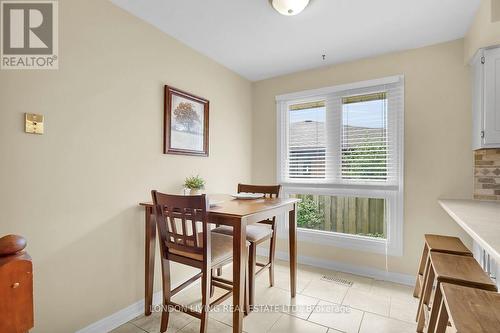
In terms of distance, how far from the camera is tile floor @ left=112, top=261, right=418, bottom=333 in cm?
179

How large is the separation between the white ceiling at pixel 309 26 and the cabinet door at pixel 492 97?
0.40m

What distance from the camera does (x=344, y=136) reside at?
285cm

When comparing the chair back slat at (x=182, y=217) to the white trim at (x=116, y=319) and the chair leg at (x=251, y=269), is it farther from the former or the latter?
the white trim at (x=116, y=319)

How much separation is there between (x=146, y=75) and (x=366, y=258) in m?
2.90

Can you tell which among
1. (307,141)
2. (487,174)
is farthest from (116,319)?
(487,174)

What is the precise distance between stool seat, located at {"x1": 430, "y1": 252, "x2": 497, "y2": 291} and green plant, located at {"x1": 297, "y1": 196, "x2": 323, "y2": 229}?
4.95 ft

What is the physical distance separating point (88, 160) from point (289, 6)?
181 centimetres

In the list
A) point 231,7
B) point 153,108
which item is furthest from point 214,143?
point 231,7

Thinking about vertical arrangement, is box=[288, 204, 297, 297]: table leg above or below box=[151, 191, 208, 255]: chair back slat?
below

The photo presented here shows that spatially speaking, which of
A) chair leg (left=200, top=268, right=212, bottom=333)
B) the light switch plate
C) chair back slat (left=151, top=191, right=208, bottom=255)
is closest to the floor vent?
chair leg (left=200, top=268, right=212, bottom=333)

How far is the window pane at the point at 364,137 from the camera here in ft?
8.72

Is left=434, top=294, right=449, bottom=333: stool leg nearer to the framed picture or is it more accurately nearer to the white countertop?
the white countertop

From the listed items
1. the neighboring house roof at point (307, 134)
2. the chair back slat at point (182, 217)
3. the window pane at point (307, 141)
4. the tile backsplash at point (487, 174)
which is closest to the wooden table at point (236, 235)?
the chair back slat at point (182, 217)

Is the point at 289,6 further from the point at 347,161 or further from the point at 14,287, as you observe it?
the point at 14,287
